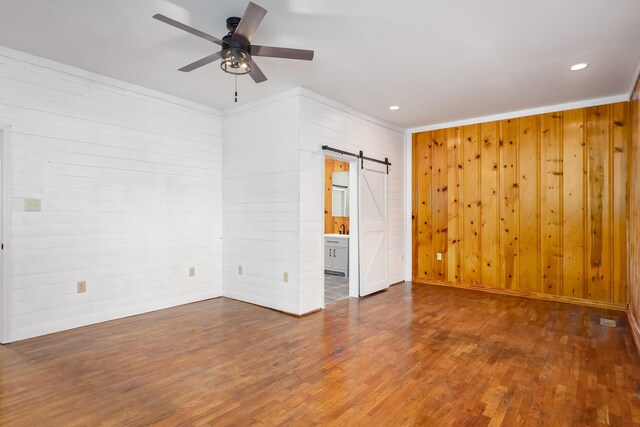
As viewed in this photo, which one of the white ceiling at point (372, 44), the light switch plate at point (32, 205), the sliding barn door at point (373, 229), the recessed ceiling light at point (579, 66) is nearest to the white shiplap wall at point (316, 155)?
the white ceiling at point (372, 44)

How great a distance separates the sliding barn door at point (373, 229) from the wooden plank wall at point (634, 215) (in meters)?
3.01

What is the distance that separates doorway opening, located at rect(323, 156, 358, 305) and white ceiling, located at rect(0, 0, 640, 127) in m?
1.49

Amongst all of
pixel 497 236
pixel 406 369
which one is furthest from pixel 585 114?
pixel 406 369

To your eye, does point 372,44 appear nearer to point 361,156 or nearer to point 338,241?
point 361,156

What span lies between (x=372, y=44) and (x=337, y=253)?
14.2ft

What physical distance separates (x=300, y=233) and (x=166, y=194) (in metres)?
1.87

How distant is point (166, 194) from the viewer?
455 centimetres

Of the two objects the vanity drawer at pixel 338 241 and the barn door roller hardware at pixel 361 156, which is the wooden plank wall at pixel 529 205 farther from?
the vanity drawer at pixel 338 241

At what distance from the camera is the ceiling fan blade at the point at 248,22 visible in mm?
2197

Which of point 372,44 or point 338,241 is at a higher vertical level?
point 372,44

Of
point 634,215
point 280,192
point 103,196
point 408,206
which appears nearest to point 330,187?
point 408,206

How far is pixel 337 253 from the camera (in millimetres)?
6828

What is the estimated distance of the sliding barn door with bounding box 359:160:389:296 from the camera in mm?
5227

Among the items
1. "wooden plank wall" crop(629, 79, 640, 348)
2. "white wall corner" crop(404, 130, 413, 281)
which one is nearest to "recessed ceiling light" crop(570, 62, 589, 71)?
"wooden plank wall" crop(629, 79, 640, 348)
